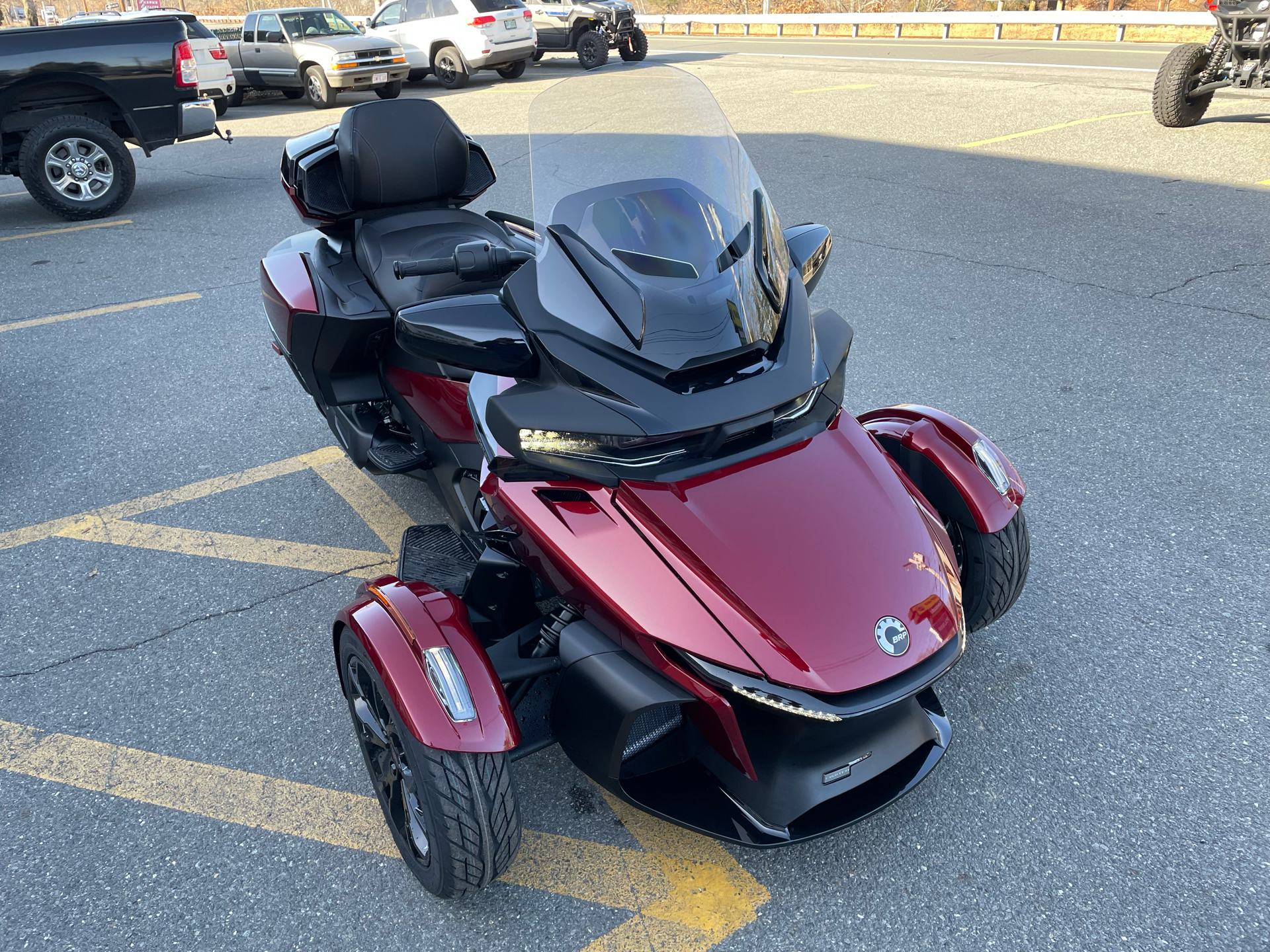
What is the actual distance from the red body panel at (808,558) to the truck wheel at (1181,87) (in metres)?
9.53

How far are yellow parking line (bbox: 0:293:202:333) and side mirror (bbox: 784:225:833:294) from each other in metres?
5.23

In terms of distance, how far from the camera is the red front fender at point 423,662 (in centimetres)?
204

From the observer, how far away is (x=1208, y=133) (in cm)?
964

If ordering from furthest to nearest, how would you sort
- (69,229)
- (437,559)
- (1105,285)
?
(69,229), (1105,285), (437,559)

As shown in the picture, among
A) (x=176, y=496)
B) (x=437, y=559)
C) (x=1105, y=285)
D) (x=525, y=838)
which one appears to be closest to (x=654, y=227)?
(x=437, y=559)

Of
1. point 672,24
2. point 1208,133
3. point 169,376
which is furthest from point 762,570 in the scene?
point 672,24

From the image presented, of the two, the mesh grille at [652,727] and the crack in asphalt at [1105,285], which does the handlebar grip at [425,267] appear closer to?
the mesh grille at [652,727]

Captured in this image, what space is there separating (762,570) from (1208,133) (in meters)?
10.2

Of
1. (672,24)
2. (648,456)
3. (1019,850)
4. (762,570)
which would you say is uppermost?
(672,24)

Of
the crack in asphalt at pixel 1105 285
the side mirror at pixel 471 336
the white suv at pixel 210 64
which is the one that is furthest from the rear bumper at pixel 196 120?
the side mirror at pixel 471 336

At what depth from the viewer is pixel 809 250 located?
8.77 feet

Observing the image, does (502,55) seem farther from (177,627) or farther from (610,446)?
(610,446)

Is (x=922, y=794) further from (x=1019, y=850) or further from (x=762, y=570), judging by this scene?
(x=762, y=570)

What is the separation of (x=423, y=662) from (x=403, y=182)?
2527 millimetres
